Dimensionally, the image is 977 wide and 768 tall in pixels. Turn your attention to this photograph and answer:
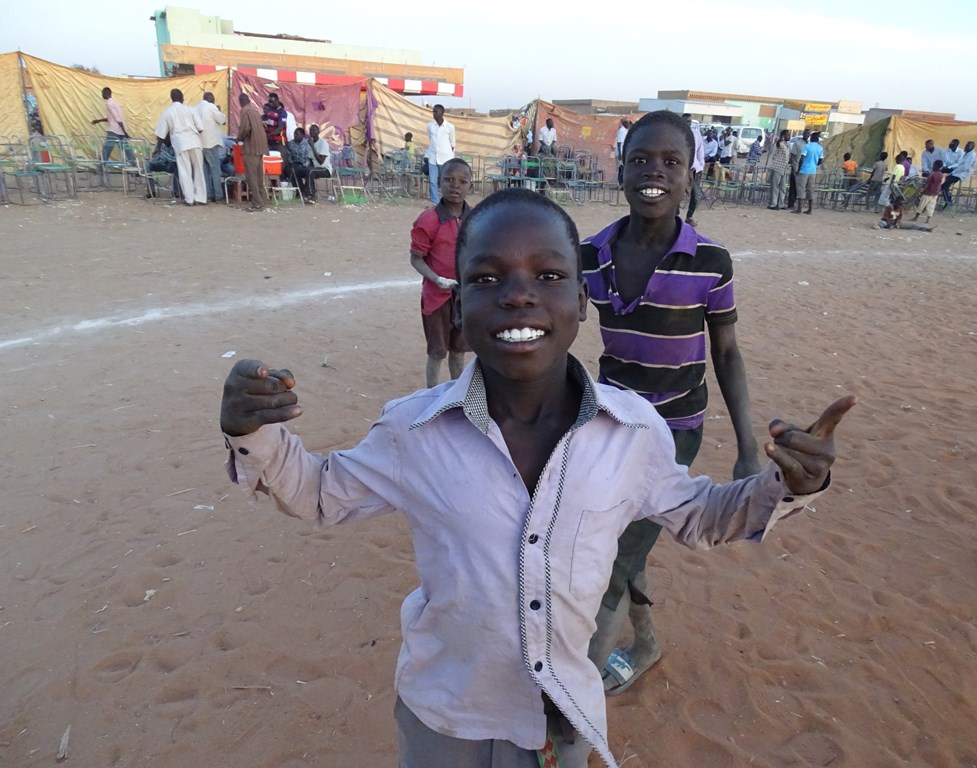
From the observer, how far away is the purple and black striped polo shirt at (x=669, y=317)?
2027 mm

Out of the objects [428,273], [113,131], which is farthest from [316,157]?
[428,273]

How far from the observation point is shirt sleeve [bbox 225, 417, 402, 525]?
1.24m

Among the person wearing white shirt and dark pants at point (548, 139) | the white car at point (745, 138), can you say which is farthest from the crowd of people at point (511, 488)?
the white car at point (745, 138)

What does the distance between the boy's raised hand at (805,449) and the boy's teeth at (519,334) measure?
1.50 feet

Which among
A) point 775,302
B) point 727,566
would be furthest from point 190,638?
point 775,302

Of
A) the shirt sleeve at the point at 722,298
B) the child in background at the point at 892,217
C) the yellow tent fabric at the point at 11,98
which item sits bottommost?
the child in background at the point at 892,217

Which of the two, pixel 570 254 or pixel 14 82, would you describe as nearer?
pixel 570 254

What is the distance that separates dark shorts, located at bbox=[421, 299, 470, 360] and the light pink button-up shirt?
3.23 m

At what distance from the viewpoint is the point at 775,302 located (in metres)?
8.36

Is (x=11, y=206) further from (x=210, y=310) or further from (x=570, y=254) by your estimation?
(x=570, y=254)

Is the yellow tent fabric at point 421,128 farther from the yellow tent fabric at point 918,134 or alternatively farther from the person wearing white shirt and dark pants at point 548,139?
the yellow tent fabric at point 918,134

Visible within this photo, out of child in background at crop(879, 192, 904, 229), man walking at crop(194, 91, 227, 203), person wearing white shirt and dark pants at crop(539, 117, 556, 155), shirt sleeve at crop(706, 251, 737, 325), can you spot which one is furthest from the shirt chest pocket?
person wearing white shirt and dark pants at crop(539, 117, 556, 155)

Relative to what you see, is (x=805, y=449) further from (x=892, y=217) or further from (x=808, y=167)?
(x=808, y=167)

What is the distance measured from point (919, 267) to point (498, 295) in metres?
12.1
